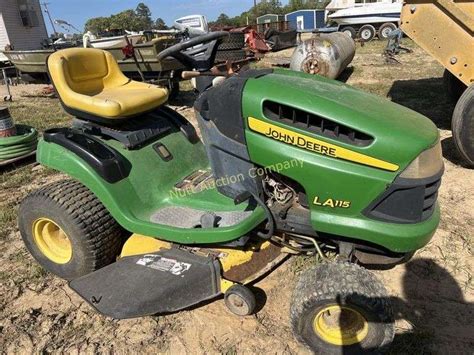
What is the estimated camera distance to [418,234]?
1.80 meters

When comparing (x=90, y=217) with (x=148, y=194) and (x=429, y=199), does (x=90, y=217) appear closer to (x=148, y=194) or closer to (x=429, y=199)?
(x=148, y=194)

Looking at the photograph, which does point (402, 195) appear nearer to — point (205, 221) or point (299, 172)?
point (299, 172)

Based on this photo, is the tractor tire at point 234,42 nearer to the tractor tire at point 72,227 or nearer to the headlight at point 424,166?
the tractor tire at point 72,227

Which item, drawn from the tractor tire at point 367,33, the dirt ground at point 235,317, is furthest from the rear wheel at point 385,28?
the dirt ground at point 235,317

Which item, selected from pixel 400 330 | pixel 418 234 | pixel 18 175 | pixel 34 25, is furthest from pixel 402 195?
pixel 34 25

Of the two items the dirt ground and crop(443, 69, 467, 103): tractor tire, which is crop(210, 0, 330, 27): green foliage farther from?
the dirt ground

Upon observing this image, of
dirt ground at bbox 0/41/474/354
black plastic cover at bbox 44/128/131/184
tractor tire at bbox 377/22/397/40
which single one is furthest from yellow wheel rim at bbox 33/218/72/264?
tractor tire at bbox 377/22/397/40

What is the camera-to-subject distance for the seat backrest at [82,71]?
8.38 feet

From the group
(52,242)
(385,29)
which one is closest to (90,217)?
(52,242)

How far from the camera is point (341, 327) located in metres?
1.98

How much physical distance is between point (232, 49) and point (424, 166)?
5.77 meters

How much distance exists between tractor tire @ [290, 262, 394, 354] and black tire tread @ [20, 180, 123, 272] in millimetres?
1231

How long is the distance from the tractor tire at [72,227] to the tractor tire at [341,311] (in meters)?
1.24

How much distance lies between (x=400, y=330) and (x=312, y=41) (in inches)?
276
